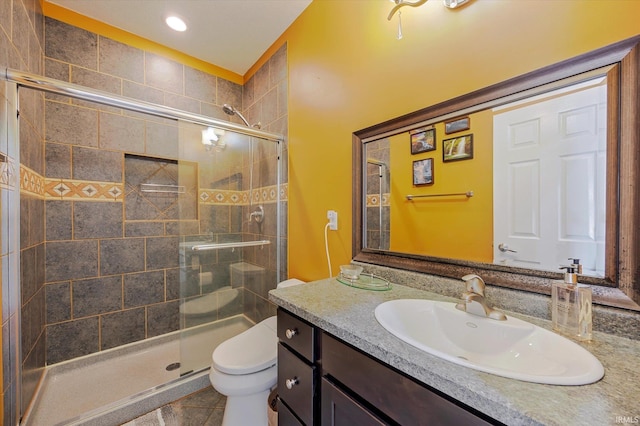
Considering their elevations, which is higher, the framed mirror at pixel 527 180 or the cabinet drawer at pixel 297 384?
the framed mirror at pixel 527 180

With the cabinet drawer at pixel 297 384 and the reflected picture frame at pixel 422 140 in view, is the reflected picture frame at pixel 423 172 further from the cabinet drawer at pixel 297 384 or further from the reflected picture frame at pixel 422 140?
the cabinet drawer at pixel 297 384

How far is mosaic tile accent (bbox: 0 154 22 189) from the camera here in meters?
1.06

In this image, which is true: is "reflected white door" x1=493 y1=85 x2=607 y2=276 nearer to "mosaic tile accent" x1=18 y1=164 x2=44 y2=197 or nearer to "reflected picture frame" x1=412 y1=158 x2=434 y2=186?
"reflected picture frame" x1=412 y1=158 x2=434 y2=186

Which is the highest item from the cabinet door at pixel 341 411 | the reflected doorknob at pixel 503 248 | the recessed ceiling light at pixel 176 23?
the recessed ceiling light at pixel 176 23

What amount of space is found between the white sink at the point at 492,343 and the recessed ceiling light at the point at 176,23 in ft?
7.87

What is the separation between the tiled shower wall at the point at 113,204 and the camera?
1.76 meters

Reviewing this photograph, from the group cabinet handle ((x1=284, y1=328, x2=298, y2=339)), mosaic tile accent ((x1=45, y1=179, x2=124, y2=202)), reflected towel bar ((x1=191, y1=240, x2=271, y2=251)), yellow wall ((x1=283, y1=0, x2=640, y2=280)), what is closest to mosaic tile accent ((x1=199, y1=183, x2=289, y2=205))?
yellow wall ((x1=283, y1=0, x2=640, y2=280))

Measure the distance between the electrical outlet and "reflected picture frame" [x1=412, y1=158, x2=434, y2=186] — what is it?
21.0 inches

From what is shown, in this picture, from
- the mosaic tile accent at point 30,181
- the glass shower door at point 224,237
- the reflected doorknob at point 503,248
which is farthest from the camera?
the glass shower door at point 224,237

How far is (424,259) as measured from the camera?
105 cm

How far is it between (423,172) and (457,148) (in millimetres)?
161

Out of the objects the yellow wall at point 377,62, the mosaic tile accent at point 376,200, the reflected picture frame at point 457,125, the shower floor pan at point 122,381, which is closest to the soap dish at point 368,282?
the yellow wall at point 377,62

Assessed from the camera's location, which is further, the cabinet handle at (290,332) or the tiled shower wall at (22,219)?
the tiled shower wall at (22,219)

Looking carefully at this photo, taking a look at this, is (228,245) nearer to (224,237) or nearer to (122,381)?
(224,237)
